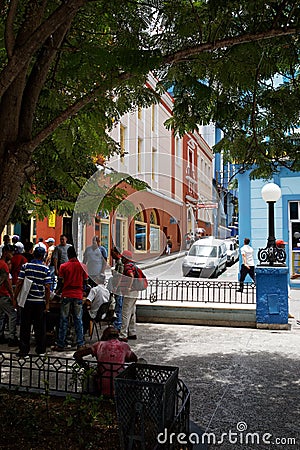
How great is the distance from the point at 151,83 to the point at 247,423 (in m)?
4.00

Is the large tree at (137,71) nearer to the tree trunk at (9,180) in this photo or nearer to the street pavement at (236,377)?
the tree trunk at (9,180)

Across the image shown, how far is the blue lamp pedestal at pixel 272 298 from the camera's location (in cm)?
998

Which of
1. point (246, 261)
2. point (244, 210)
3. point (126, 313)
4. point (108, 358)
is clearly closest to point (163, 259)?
point (108, 358)

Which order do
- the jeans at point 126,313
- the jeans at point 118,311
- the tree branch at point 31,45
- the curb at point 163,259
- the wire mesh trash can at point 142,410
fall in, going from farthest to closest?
1. the jeans at point 118,311
2. the jeans at point 126,313
3. the curb at point 163,259
4. the tree branch at point 31,45
5. the wire mesh trash can at point 142,410

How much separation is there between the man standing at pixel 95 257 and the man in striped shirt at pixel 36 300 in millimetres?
1747

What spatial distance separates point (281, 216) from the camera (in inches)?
688

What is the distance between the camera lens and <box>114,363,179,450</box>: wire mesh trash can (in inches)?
130

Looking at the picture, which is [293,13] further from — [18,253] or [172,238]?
[18,253]

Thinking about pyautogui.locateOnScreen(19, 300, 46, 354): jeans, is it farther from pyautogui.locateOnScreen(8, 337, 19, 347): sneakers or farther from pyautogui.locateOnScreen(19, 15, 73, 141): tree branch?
pyautogui.locateOnScreen(19, 15, 73, 141): tree branch

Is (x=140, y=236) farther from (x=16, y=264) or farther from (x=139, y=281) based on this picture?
(x=16, y=264)

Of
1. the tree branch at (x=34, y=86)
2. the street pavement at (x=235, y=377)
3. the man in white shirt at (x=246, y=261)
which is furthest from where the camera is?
the man in white shirt at (x=246, y=261)

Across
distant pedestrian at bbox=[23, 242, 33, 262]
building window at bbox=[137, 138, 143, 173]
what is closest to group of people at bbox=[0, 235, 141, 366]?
distant pedestrian at bbox=[23, 242, 33, 262]

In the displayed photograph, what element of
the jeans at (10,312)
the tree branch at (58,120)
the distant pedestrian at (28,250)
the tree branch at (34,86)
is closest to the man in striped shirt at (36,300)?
the jeans at (10,312)

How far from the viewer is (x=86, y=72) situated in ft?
12.3
